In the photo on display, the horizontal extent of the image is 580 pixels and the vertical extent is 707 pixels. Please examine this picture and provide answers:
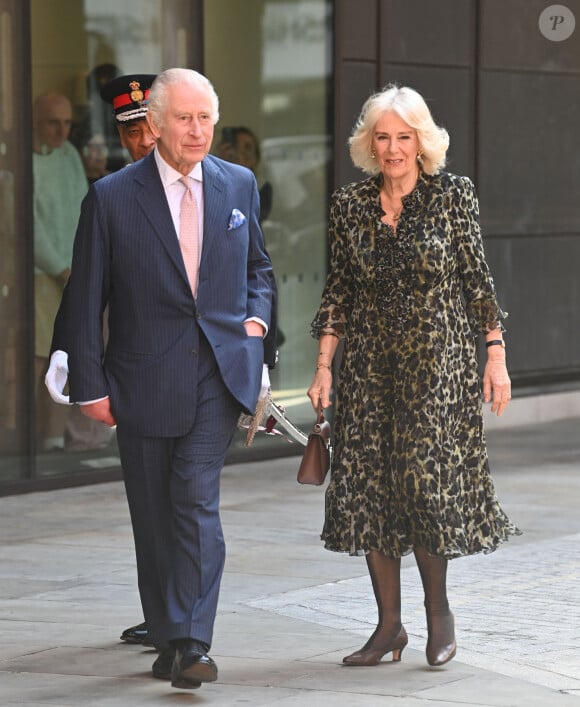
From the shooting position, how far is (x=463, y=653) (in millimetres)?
6086

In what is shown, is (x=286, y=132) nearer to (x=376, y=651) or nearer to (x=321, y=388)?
(x=321, y=388)

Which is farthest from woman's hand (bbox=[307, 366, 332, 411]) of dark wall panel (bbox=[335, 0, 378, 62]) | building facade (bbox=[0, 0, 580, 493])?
dark wall panel (bbox=[335, 0, 378, 62])

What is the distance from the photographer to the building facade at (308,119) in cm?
1025

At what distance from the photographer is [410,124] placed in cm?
580

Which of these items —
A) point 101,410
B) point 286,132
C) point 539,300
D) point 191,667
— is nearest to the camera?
point 191,667

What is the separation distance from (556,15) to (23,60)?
5.21 metres

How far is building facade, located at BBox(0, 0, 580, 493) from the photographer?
33.6 ft

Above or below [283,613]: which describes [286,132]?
above

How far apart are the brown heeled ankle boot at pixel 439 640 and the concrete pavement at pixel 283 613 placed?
0.04m

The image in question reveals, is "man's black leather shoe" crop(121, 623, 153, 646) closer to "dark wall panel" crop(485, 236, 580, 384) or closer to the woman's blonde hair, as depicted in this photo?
the woman's blonde hair

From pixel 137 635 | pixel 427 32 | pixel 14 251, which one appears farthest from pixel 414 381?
pixel 427 32

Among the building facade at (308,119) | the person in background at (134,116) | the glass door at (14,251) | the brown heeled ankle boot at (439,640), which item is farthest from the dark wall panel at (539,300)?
the brown heeled ankle boot at (439,640)

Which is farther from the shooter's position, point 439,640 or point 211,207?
point 439,640

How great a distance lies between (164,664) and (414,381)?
1.22 metres
